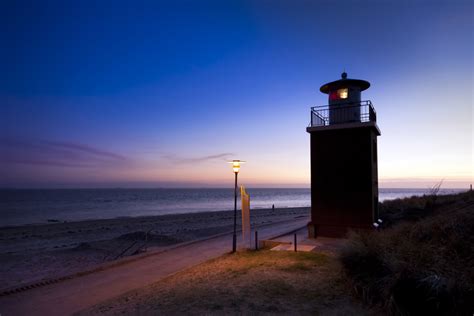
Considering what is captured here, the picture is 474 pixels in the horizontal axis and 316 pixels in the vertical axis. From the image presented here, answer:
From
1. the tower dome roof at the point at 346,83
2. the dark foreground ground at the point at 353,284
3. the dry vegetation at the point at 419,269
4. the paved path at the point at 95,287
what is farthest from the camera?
the tower dome roof at the point at 346,83

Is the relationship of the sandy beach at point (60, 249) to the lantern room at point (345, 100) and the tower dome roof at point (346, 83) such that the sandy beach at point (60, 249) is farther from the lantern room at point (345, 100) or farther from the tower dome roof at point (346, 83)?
the tower dome roof at point (346, 83)

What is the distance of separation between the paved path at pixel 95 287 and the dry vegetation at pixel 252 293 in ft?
3.88

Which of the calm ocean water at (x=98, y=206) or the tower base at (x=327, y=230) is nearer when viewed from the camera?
the tower base at (x=327, y=230)

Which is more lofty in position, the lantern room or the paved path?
the lantern room

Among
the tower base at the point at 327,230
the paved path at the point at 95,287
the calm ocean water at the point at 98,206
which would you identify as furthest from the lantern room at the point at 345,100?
the calm ocean water at the point at 98,206

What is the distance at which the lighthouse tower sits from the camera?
41.1 ft

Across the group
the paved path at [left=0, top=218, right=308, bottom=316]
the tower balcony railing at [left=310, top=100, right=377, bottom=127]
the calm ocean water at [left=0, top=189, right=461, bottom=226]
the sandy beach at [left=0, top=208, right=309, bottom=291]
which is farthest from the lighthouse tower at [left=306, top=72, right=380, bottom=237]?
the calm ocean water at [left=0, top=189, right=461, bottom=226]

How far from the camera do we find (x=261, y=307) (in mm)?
5770

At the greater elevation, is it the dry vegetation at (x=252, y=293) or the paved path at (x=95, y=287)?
the dry vegetation at (x=252, y=293)

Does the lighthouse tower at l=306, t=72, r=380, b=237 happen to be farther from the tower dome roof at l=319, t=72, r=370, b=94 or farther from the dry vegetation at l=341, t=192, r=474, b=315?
the dry vegetation at l=341, t=192, r=474, b=315

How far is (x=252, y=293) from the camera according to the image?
6.55 metres

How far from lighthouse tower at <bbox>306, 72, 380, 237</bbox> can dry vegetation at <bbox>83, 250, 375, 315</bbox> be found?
167 inches

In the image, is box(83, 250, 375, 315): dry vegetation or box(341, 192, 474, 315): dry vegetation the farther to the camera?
box(83, 250, 375, 315): dry vegetation

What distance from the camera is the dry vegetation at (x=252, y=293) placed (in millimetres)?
5730
